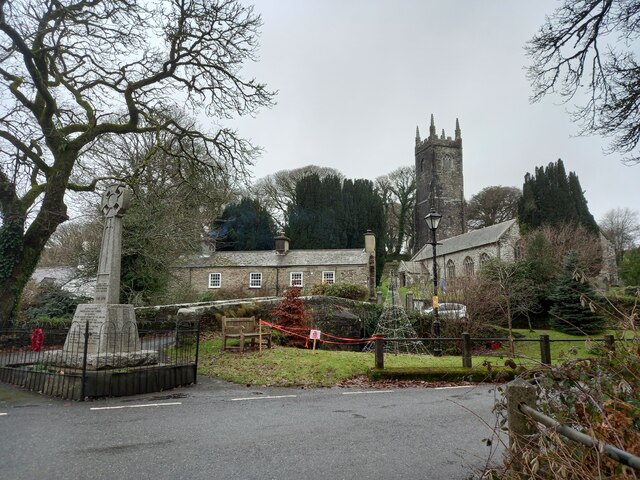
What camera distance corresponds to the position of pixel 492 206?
201 feet

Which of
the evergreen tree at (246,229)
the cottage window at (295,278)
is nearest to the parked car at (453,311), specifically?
the cottage window at (295,278)

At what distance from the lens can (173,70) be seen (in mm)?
15602

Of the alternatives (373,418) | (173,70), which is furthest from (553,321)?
(173,70)

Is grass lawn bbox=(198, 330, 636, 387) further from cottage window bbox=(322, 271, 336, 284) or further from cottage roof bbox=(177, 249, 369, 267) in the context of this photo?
cottage roof bbox=(177, 249, 369, 267)

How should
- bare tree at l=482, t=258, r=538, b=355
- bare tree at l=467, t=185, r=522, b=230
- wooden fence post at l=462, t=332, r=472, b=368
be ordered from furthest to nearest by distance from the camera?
1. bare tree at l=467, t=185, r=522, b=230
2. bare tree at l=482, t=258, r=538, b=355
3. wooden fence post at l=462, t=332, r=472, b=368

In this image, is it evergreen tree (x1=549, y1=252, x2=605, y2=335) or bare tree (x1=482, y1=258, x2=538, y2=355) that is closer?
bare tree (x1=482, y1=258, x2=538, y2=355)

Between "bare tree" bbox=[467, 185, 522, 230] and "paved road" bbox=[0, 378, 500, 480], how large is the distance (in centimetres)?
5601

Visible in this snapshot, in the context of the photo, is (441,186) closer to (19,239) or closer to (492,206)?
(492,206)

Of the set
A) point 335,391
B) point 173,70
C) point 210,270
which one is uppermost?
point 173,70

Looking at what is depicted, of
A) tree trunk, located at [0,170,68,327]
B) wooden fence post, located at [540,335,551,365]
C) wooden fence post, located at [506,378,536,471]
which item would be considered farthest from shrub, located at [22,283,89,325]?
wooden fence post, located at [506,378,536,471]

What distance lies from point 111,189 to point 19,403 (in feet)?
16.2

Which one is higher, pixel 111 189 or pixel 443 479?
pixel 111 189

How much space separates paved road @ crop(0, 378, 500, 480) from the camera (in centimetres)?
453

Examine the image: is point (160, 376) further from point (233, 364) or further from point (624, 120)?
point (624, 120)
